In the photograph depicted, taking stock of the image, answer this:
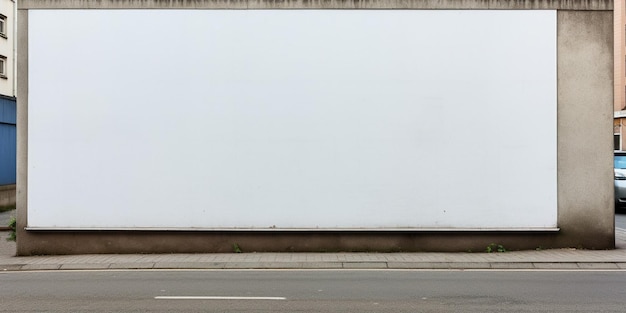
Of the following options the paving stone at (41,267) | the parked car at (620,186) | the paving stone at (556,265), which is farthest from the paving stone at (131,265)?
the parked car at (620,186)

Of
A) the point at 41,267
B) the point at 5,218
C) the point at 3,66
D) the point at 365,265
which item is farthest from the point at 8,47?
the point at 365,265

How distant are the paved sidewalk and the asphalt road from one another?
Answer: 0.43 metres

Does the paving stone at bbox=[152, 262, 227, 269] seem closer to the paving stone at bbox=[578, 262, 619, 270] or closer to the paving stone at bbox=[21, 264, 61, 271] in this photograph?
the paving stone at bbox=[21, 264, 61, 271]

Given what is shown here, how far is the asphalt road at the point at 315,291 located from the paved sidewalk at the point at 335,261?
0.43 metres

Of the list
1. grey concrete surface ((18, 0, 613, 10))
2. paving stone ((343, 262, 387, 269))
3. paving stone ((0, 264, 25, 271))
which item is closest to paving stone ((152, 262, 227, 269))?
paving stone ((343, 262, 387, 269))

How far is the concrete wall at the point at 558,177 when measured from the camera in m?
11.5

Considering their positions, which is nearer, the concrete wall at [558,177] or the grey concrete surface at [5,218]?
the concrete wall at [558,177]

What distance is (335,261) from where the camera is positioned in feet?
34.2

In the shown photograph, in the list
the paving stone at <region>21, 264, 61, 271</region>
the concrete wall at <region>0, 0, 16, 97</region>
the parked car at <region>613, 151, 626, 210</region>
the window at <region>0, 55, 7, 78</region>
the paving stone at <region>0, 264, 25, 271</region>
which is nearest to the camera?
the paving stone at <region>21, 264, 61, 271</region>

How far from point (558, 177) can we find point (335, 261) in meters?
5.13

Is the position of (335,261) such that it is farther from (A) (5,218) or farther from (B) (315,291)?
(A) (5,218)

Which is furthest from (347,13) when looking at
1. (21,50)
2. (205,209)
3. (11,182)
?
(11,182)

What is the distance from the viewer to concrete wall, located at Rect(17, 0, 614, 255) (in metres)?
11.5

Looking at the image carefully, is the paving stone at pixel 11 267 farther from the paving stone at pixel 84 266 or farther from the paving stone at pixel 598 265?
the paving stone at pixel 598 265
